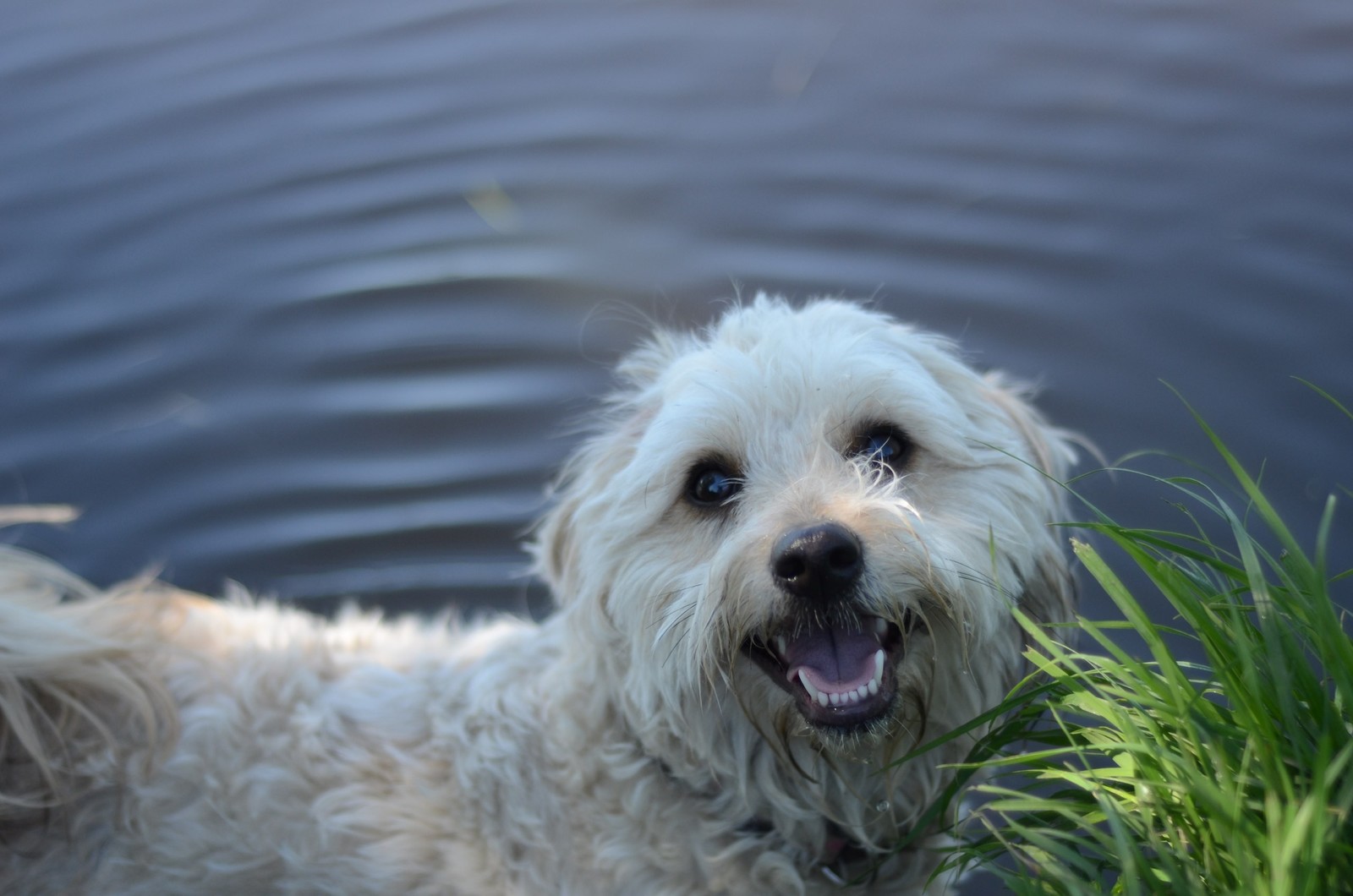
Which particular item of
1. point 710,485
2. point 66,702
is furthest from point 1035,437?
point 66,702

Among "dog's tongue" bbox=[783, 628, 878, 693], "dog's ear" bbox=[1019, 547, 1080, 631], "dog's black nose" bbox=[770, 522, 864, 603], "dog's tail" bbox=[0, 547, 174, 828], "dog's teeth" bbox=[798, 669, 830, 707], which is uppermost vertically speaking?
"dog's black nose" bbox=[770, 522, 864, 603]

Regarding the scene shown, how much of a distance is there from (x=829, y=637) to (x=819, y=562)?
0.20 m

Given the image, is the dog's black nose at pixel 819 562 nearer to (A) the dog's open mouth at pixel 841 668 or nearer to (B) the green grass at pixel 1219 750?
(A) the dog's open mouth at pixel 841 668

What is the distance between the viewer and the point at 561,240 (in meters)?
5.77

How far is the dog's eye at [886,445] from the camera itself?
98.5 inches

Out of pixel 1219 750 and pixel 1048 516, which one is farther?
pixel 1048 516

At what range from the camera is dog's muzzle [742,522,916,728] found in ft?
7.23

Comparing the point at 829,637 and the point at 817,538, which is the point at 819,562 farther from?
the point at 829,637

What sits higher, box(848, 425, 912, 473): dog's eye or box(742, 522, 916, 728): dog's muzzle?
box(848, 425, 912, 473): dog's eye

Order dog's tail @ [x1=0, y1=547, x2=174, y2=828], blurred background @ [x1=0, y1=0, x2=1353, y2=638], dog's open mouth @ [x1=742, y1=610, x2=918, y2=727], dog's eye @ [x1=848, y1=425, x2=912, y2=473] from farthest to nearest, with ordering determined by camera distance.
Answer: blurred background @ [x1=0, y1=0, x2=1353, y2=638] < dog's tail @ [x1=0, y1=547, x2=174, y2=828] < dog's eye @ [x1=848, y1=425, x2=912, y2=473] < dog's open mouth @ [x1=742, y1=610, x2=918, y2=727]

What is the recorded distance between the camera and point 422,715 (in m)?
2.93

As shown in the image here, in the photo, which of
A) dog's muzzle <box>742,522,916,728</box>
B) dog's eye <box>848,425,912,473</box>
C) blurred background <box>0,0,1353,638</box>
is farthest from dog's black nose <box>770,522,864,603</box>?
blurred background <box>0,0,1353,638</box>

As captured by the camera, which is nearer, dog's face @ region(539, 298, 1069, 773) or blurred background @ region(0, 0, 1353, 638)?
dog's face @ region(539, 298, 1069, 773)

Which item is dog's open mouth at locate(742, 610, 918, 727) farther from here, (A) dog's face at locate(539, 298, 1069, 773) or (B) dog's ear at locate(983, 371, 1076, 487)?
(B) dog's ear at locate(983, 371, 1076, 487)
